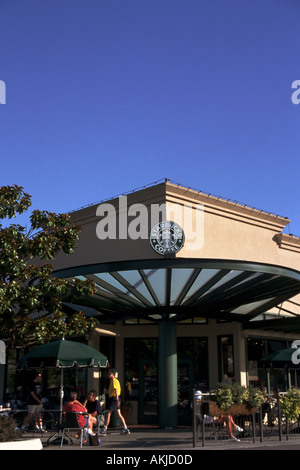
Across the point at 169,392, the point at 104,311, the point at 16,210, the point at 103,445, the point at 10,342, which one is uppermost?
the point at 16,210

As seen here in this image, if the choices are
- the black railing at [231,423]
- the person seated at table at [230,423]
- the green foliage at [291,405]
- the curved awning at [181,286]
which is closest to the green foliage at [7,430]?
the black railing at [231,423]

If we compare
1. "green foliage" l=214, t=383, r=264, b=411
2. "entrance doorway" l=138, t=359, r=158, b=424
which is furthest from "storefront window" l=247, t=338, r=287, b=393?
"green foliage" l=214, t=383, r=264, b=411

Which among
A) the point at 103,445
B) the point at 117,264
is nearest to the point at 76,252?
the point at 117,264

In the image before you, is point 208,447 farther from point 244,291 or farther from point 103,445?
point 244,291

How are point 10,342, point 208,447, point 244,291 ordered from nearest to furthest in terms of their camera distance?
point 208,447
point 10,342
point 244,291

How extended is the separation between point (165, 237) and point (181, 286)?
2.55 meters

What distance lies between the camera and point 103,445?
1362cm

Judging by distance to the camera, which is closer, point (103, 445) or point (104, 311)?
point (103, 445)

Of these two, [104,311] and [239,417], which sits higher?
[104,311]

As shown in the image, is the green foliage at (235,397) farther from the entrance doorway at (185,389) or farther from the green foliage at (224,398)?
the entrance doorway at (185,389)

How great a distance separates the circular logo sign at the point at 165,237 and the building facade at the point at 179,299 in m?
0.03

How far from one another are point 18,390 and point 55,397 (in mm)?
3103

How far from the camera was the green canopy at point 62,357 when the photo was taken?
46.4ft

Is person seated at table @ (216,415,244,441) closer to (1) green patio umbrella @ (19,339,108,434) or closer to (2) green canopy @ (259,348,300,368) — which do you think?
(1) green patio umbrella @ (19,339,108,434)
